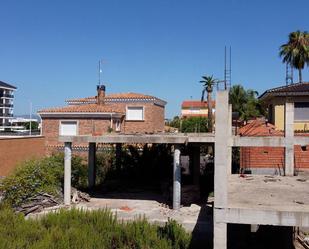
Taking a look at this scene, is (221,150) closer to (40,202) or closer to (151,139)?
(151,139)

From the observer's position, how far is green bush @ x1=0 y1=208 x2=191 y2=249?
10352 millimetres

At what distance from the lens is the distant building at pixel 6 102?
308 feet

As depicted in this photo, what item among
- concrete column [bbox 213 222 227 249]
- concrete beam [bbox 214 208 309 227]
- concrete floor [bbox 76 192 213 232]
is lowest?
concrete floor [bbox 76 192 213 232]

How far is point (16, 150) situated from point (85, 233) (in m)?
18.8

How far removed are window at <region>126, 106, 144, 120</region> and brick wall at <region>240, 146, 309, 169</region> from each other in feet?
71.1

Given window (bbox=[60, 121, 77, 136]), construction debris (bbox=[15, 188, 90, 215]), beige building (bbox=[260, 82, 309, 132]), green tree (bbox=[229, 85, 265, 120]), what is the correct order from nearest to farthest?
1. construction debris (bbox=[15, 188, 90, 215])
2. beige building (bbox=[260, 82, 309, 132])
3. window (bbox=[60, 121, 77, 136])
4. green tree (bbox=[229, 85, 265, 120])

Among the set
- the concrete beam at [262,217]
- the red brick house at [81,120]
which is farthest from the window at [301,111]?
the concrete beam at [262,217]

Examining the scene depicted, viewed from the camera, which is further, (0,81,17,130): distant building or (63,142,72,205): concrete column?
(0,81,17,130): distant building

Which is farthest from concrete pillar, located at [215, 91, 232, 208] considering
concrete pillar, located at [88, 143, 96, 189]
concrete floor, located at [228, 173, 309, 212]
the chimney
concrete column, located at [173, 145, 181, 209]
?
the chimney

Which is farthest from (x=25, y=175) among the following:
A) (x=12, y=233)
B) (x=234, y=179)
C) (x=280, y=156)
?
(x=280, y=156)

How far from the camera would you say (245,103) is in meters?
48.3

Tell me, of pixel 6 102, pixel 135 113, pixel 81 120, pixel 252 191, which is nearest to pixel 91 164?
pixel 252 191

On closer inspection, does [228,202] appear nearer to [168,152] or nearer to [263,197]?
[263,197]

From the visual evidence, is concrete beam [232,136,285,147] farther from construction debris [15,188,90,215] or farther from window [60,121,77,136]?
window [60,121,77,136]
